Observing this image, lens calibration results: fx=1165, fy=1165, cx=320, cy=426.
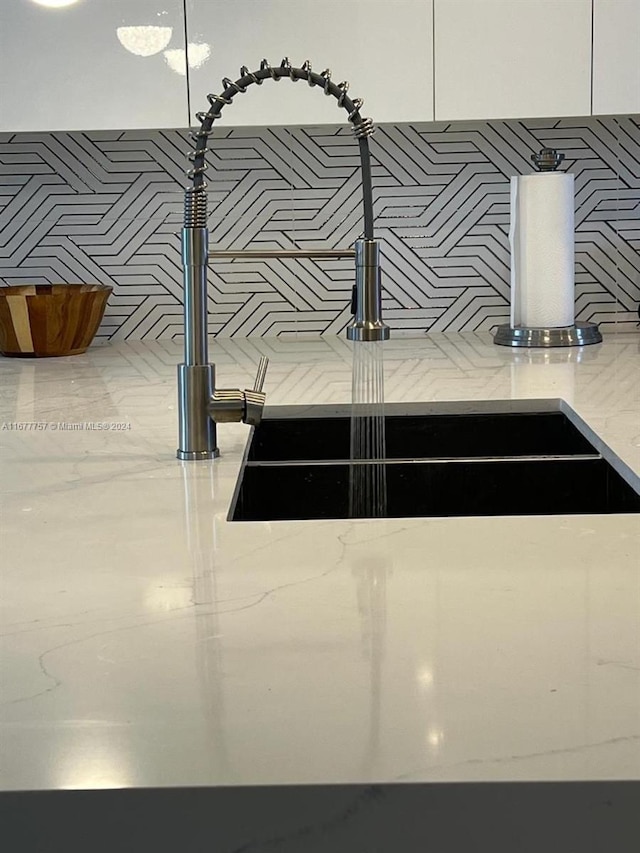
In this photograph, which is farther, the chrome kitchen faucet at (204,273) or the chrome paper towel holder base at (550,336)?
the chrome paper towel holder base at (550,336)

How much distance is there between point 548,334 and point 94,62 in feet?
3.34

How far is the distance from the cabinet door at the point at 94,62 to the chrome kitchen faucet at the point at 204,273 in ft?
2.66

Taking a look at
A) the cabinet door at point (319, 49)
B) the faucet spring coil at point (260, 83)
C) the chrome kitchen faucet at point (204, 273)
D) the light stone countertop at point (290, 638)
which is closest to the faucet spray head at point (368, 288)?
the chrome kitchen faucet at point (204, 273)

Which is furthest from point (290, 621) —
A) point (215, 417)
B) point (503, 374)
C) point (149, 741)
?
point (503, 374)

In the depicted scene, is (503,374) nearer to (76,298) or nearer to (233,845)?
(76,298)

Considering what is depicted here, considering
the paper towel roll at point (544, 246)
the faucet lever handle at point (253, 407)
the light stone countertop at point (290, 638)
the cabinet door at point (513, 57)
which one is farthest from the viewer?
the paper towel roll at point (544, 246)

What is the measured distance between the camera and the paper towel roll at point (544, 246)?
229 cm

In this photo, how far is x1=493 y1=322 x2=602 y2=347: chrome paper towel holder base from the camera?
231 cm

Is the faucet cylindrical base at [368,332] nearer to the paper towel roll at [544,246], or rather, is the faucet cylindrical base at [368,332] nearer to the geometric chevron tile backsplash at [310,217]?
the paper towel roll at [544,246]

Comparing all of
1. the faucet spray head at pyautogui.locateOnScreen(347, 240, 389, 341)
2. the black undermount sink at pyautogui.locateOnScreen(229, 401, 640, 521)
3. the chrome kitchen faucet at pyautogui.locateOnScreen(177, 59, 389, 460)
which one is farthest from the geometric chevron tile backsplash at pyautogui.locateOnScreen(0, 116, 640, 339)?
the faucet spray head at pyautogui.locateOnScreen(347, 240, 389, 341)

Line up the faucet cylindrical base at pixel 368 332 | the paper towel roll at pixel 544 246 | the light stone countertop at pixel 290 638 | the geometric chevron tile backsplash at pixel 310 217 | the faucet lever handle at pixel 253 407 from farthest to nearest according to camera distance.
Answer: the geometric chevron tile backsplash at pixel 310 217, the paper towel roll at pixel 544 246, the faucet lever handle at pixel 253 407, the faucet cylindrical base at pixel 368 332, the light stone countertop at pixel 290 638

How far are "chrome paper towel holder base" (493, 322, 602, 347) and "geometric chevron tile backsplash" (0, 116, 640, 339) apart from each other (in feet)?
0.79

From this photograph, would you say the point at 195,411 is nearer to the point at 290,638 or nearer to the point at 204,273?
the point at 204,273

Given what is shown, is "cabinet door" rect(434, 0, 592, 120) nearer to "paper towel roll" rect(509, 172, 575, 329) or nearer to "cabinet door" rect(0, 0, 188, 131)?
"paper towel roll" rect(509, 172, 575, 329)
